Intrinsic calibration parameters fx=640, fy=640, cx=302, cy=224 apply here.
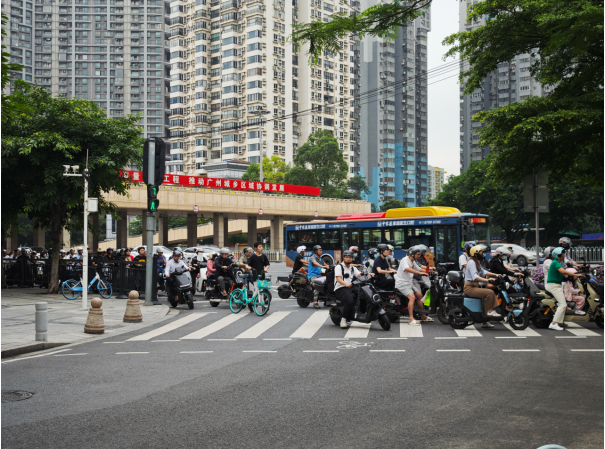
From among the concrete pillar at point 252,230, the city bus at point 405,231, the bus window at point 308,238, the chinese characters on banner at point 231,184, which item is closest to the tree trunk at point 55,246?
the city bus at point 405,231

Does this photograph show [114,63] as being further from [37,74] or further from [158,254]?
[158,254]

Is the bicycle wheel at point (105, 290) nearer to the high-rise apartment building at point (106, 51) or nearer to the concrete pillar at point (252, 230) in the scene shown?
the concrete pillar at point (252, 230)

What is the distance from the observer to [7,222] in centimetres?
2502

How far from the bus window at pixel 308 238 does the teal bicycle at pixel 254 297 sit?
1903 centimetres

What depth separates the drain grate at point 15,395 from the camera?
729 cm

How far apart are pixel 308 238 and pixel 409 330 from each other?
2372 centimetres

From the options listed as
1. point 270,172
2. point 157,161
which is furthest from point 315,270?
point 270,172

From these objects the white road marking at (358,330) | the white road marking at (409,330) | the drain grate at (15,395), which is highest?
the drain grate at (15,395)

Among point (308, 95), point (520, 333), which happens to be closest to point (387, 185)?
point (308, 95)

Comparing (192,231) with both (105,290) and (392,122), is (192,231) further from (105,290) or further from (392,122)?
(392,122)

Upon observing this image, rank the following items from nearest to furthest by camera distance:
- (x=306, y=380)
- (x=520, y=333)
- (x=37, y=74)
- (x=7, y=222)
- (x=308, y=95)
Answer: (x=306, y=380) → (x=520, y=333) → (x=7, y=222) → (x=308, y=95) → (x=37, y=74)

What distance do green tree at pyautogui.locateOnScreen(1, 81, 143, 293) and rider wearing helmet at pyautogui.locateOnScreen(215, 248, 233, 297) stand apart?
18.1 ft

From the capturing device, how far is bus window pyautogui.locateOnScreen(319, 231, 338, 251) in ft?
112

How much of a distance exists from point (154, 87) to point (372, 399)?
163 metres
